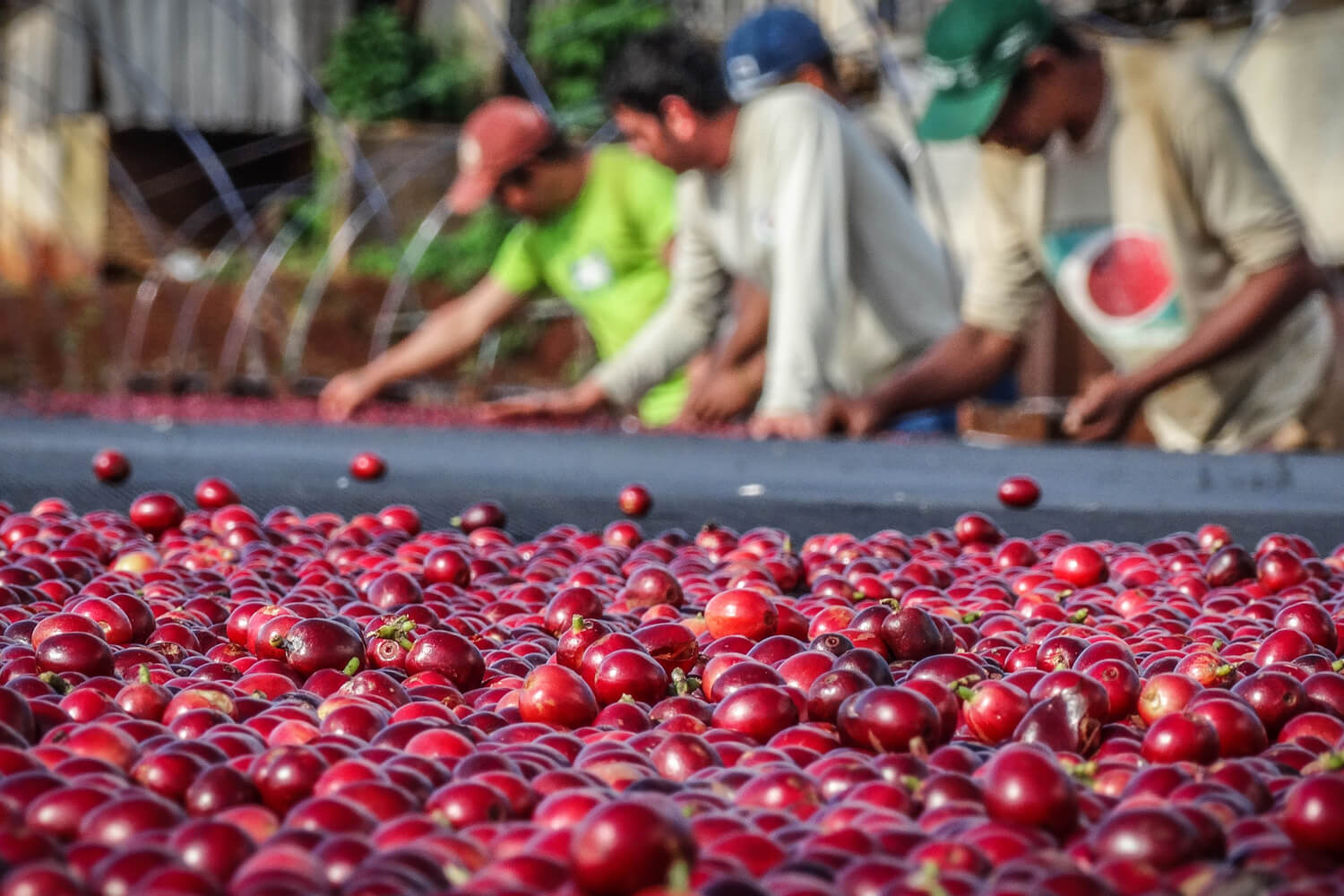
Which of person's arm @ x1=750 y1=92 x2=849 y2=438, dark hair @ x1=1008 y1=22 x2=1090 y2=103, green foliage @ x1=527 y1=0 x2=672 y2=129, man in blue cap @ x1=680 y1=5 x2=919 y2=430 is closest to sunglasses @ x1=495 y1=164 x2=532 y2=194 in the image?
man in blue cap @ x1=680 y1=5 x2=919 y2=430

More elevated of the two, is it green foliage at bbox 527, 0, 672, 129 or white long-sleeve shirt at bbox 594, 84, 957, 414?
green foliage at bbox 527, 0, 672, 129

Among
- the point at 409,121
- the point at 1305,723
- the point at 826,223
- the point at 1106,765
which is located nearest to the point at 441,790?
Result: the point at 1106,765

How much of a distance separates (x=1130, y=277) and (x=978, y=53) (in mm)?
784

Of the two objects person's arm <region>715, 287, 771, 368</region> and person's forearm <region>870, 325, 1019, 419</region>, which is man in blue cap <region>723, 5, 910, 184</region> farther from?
person's forearm <region>870, 325, 1019, 419</region>

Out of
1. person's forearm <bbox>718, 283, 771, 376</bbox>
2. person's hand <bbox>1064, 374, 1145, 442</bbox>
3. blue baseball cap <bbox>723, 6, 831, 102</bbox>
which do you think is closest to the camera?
person's hand <bbox>1064, 374, 1145, 442</bbox>

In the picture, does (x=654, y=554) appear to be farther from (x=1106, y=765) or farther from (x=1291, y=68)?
(x=1291, y=68)

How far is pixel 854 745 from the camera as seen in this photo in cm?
125

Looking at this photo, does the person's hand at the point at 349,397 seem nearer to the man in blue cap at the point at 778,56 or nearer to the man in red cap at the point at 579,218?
the man in red cap at the point at 579,218

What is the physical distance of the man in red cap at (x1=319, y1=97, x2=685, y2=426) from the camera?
18.1 feet

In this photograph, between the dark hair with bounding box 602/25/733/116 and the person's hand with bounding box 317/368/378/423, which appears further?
the person's hand with bounding box 317/368/378/423

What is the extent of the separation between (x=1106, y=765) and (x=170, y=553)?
1.61 m

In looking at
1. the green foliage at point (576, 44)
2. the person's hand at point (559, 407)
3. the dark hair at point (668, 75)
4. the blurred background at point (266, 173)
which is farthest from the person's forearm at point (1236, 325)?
the green foliage at point (576, 44)

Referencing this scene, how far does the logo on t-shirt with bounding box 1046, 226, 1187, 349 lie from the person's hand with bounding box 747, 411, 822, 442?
2.95ft

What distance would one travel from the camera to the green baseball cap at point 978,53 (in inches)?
145
